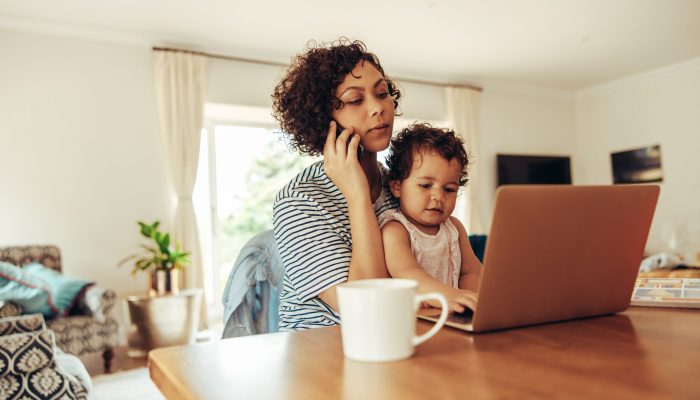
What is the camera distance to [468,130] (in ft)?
21.6

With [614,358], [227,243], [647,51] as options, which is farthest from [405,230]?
[647,51]

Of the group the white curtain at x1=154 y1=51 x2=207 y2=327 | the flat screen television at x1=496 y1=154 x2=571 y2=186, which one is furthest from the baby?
the flat screen television at x1=496 y1=154 x2=571 y2=186

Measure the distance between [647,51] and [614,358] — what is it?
624 cm

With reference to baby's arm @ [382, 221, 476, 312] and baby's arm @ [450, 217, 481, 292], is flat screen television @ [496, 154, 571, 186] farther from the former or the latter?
baby's arm @ [382, 221, 476, 312]

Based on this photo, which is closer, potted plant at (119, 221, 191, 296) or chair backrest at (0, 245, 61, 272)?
chair backrest at (0, 245, 61, 272)

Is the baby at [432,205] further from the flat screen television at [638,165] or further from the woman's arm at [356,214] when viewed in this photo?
the flat screen television at [638,165]

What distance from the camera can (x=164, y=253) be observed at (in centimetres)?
418

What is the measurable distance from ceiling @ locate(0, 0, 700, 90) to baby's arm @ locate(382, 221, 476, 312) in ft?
11.0

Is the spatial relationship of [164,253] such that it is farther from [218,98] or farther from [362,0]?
[362,0]

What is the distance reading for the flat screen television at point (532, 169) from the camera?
6.78m

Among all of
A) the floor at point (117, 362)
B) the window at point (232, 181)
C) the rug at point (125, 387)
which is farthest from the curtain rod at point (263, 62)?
the rug at point (125, 387)

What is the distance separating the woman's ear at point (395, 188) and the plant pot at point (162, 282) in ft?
10.2

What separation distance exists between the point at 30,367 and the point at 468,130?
5.45 m

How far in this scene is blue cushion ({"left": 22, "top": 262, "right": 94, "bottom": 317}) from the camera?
11.9 ft
